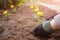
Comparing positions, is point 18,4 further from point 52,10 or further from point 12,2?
point 52,10

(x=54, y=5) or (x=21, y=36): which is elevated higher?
(x=54, y=5)

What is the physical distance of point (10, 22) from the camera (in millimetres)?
1972

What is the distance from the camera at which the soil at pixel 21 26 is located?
167 centimetres

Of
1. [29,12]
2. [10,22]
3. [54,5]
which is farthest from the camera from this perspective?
[54,5]

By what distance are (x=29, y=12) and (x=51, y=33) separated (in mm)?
663

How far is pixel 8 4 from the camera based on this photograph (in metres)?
2.59

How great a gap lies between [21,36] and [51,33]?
0.96ft

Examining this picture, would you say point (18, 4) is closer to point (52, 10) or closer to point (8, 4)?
point (8, 4)

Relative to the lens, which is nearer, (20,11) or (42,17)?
(42,17)

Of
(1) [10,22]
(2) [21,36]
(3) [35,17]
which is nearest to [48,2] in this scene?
(3) [35,17]

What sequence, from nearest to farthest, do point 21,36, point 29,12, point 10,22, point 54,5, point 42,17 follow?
point 21,36 → point 10,22 → point 42,17 → point 29,12 → point 54,5

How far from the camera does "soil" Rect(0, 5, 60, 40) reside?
1674 millimetres

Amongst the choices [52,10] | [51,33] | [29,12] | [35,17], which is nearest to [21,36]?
[51,33]

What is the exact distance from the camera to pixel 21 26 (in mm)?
1862
